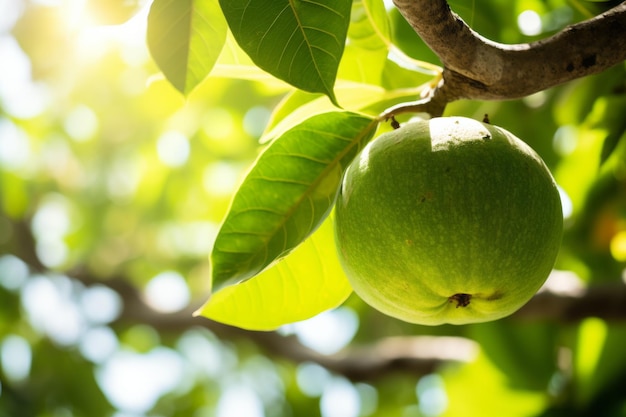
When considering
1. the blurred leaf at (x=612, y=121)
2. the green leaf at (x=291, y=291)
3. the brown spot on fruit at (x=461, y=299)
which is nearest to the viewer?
the brown spot on fruit at (x=461, y=299)

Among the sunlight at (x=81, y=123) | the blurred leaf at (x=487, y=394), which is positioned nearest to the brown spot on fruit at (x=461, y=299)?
the blurred leaf at (x=487, y=394)

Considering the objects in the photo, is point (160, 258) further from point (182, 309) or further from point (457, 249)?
point (457, 249)

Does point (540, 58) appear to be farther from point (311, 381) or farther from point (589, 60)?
point (311, 381)

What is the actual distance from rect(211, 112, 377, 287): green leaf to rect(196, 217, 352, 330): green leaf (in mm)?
187

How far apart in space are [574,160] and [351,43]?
1.61 m

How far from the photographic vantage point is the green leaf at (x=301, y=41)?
1257 millimetres

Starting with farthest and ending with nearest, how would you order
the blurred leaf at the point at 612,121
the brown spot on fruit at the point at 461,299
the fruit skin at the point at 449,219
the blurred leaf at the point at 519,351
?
the blurred leaf at the point at 519,351 → the blurred leaf at the point at 612,121 → the brown spot on fruit at the point at 461,299 → the fruit skin at the point at 449,219

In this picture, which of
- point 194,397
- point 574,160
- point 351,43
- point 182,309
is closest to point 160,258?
point 194,397

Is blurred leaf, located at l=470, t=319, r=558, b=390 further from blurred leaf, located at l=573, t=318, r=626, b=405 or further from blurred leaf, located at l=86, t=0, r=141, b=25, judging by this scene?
blurred leaf, located at l=86, t=0, r=141, b=25

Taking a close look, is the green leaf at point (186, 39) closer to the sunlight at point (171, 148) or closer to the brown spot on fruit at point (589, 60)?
the brown spot on fruit at point (589, 60)

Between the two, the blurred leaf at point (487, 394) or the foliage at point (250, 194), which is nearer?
the foliage at point (250, 194)

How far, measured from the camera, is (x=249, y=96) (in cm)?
422

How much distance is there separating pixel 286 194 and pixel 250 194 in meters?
0.08

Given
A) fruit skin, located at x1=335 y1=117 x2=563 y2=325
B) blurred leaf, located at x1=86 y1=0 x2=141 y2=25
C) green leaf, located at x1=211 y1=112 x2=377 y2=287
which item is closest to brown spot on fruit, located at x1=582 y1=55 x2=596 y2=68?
fruit skin, located at x1=335 y1=117 x2=563 y2=325
